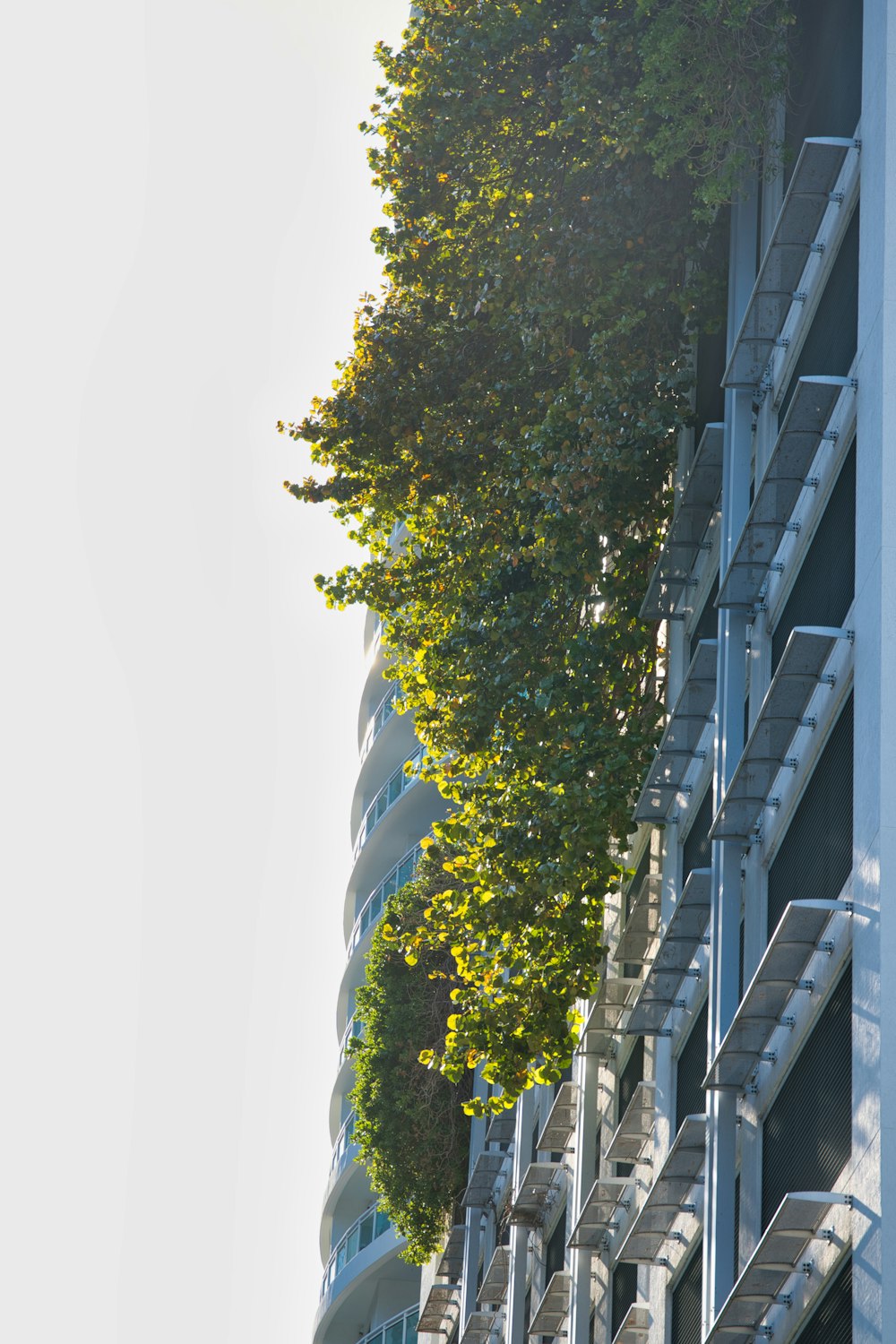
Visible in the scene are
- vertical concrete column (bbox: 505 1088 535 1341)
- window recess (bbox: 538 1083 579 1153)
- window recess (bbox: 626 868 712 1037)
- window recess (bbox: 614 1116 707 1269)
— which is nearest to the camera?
window recess (bbox: 614 1116 707 1269)

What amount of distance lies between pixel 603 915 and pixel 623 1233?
10.9 feet

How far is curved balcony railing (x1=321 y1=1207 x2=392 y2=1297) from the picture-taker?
3097 cm

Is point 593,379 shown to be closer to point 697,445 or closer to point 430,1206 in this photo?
point 697,445

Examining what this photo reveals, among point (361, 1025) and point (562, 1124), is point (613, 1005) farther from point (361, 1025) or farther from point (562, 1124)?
point (361, 1025)

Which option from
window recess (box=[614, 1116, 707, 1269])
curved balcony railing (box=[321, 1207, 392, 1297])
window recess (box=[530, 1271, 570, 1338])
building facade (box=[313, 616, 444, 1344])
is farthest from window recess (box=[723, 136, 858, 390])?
curved balcony railing (box=[321, 1207, 392, 1297])

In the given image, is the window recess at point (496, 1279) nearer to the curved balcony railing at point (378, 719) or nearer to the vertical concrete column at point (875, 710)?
the vertical concrete column at point (875, 710)

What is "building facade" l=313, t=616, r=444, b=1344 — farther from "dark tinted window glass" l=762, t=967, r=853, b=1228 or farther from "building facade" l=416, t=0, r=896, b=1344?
"dark tinted window glass" l=762, t=967, r=853, b=1228

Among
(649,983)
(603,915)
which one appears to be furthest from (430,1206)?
(649,983)

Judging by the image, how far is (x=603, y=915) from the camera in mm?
16703

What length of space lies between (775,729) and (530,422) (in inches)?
238

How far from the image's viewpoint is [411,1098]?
24.5 metres

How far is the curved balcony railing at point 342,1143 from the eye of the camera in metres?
34.3

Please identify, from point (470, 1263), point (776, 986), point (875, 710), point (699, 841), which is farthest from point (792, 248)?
point (470, 1263)

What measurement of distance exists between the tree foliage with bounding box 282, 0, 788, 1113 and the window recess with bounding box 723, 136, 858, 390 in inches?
47.4
